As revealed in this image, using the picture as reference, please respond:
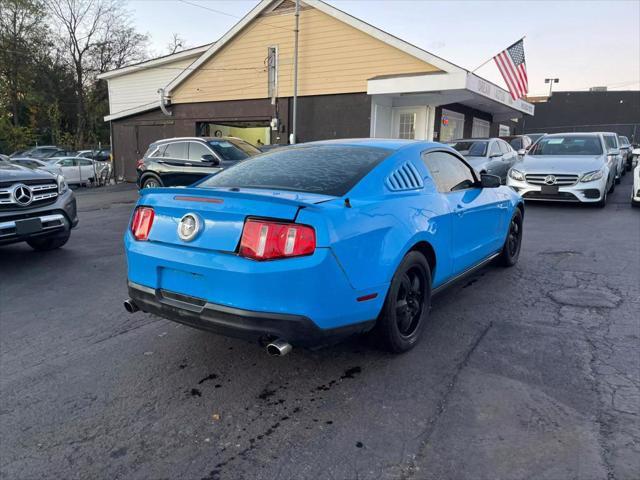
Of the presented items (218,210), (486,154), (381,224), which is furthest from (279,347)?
(486,154)

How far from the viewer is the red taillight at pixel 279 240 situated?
2650 mm

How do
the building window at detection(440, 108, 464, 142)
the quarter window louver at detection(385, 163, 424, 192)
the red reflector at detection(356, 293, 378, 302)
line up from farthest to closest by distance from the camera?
the building window at detection(440, 108, 464, 142)
the quarter window louver at detection(385, 163, 424, 192)
the red reflector at detection(356, 293, 378, 302)

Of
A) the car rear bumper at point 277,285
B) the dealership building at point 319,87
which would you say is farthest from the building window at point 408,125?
the car rear bumper at point 277,285

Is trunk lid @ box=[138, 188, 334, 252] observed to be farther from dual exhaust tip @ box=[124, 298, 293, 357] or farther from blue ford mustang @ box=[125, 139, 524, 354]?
dual exhaust tip @ box=[124, 298, 293, 357]

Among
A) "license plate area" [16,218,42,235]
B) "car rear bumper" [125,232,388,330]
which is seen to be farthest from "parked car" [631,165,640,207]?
"license plate area" [16,218,42,235]

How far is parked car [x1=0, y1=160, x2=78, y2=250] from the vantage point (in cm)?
571

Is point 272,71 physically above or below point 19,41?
below

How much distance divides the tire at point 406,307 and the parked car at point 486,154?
29.6 feet

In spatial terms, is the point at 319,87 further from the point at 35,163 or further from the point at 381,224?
the point at 381,224

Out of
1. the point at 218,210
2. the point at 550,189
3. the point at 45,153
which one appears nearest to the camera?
the point at 218,210

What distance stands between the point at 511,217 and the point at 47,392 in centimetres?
481

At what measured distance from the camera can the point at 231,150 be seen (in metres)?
11.6

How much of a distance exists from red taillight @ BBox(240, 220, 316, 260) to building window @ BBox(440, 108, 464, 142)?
15147 mm

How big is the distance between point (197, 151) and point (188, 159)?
1.18ft
